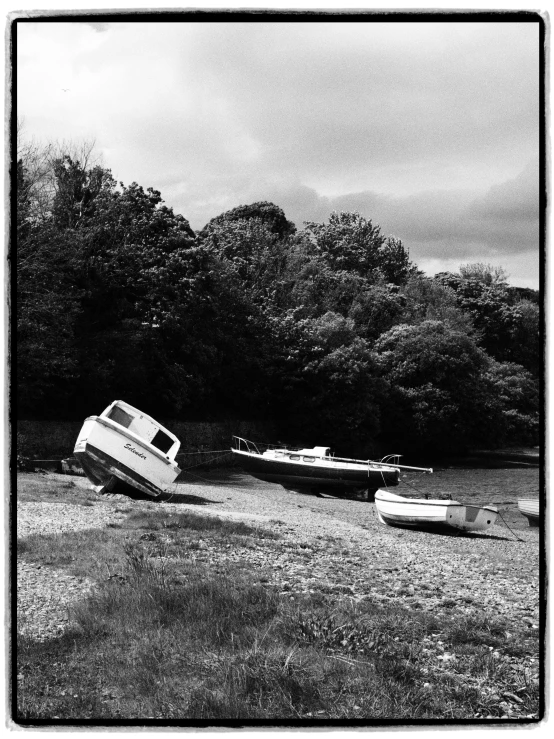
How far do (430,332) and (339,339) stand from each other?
288 cm

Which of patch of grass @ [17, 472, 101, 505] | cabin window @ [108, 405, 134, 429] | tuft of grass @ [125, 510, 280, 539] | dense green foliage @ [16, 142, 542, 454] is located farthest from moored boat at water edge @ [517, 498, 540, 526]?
cabin window @ [108, 405, 134, 429]

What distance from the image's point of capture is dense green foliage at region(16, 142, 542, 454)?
12391 mm

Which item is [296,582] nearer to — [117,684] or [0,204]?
[117,684]

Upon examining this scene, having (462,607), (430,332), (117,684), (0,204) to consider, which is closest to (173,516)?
(462,607)

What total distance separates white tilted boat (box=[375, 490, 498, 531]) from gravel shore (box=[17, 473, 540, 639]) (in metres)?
0.22

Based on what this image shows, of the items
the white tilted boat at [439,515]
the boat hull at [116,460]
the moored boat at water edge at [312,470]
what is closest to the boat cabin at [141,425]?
the boat hull at [116,460]

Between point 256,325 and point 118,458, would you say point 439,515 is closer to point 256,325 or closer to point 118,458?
point 118,458

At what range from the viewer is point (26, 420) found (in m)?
11.9

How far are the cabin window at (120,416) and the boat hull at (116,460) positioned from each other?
0.38 metres

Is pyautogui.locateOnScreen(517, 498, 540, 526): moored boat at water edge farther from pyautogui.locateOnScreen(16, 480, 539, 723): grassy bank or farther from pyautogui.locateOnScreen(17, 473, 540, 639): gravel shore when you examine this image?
pyautogui.locateOnScreen(16, 480, 539, 723): grassy bank

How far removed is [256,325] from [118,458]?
8778 millimetres

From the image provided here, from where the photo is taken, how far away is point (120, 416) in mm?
13289

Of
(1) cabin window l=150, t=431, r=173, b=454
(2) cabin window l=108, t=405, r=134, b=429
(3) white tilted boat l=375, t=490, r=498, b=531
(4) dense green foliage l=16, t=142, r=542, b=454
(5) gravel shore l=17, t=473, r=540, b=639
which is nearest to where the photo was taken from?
(5) gravel shore l=17, t=473, r=540, b=639

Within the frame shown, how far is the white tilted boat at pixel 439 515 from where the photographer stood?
11961 millimetres
